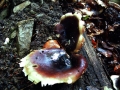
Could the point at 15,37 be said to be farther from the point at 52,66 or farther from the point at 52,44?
the point at 52,66

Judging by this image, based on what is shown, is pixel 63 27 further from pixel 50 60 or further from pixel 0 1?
pixel 0 1

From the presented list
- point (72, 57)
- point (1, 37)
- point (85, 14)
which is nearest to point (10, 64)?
point (1, 37)

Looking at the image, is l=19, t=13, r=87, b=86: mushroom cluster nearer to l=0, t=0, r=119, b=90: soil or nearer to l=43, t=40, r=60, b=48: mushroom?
l=43, t=40, r=60, b=48: mushroom

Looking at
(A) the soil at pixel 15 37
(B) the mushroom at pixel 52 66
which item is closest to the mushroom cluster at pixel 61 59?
(B) the mushroom at pixel 52 66

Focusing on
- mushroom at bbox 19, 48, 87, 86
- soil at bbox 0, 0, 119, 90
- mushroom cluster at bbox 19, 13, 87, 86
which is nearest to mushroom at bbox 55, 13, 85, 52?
mushroom cluster at bbox 19, 13, 87, 86

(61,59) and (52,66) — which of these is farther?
(61,59)

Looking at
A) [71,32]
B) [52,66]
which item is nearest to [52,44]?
[71,32]
